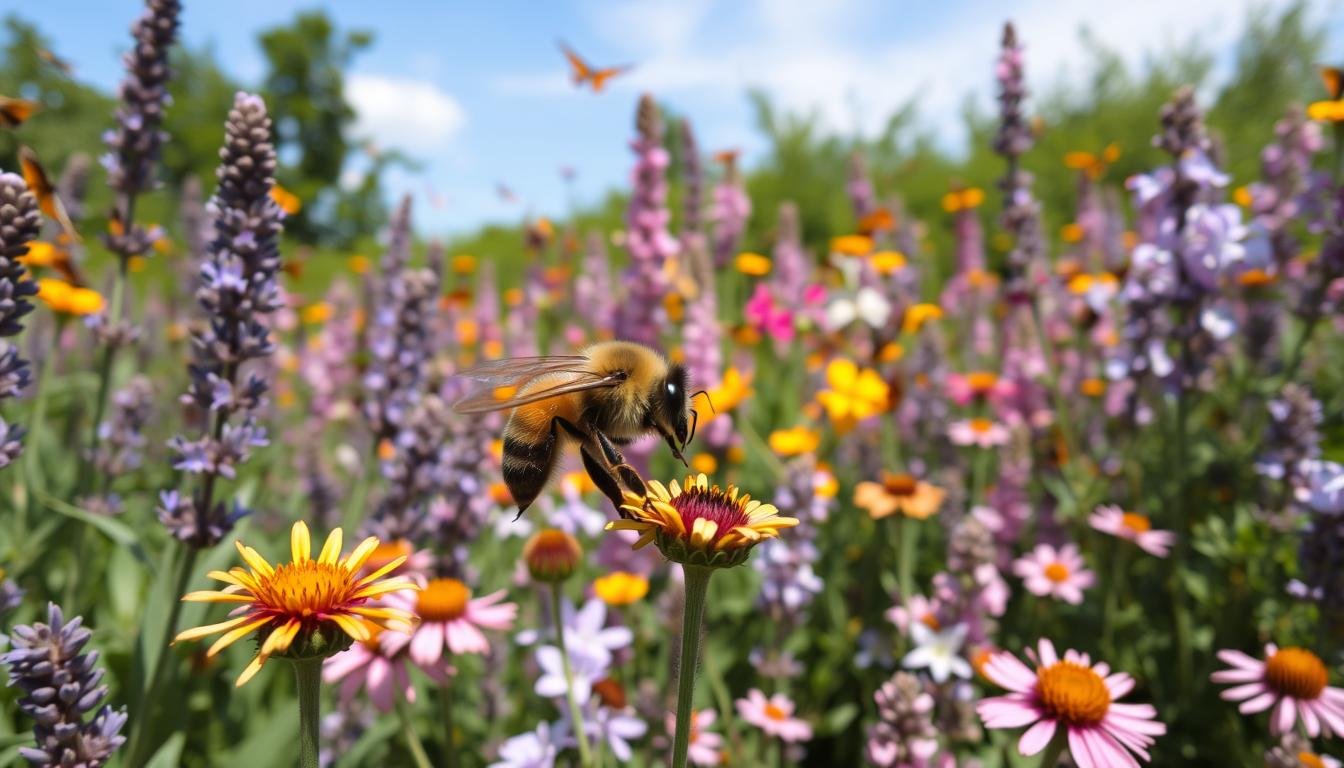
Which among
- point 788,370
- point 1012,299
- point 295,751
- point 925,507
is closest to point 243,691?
point 295,751

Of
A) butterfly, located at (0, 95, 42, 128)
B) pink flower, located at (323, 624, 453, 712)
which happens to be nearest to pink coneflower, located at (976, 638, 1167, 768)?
pink flower, located at (323, 624, 453, 712)

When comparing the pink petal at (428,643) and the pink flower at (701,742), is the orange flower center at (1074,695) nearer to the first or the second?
the pink flower at (701,742)

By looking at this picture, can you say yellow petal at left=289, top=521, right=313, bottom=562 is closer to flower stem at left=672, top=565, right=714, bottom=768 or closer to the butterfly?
flower stem at left=672, top=565, right=714, bottom=768

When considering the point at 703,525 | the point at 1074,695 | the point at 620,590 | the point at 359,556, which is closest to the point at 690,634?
the point at 703,525

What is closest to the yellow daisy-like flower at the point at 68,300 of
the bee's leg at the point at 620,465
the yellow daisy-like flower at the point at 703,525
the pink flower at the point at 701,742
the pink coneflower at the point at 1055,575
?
the bee's leg at the point at 620,465

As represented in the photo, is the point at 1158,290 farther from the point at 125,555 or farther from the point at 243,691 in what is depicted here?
the point at 125,555
